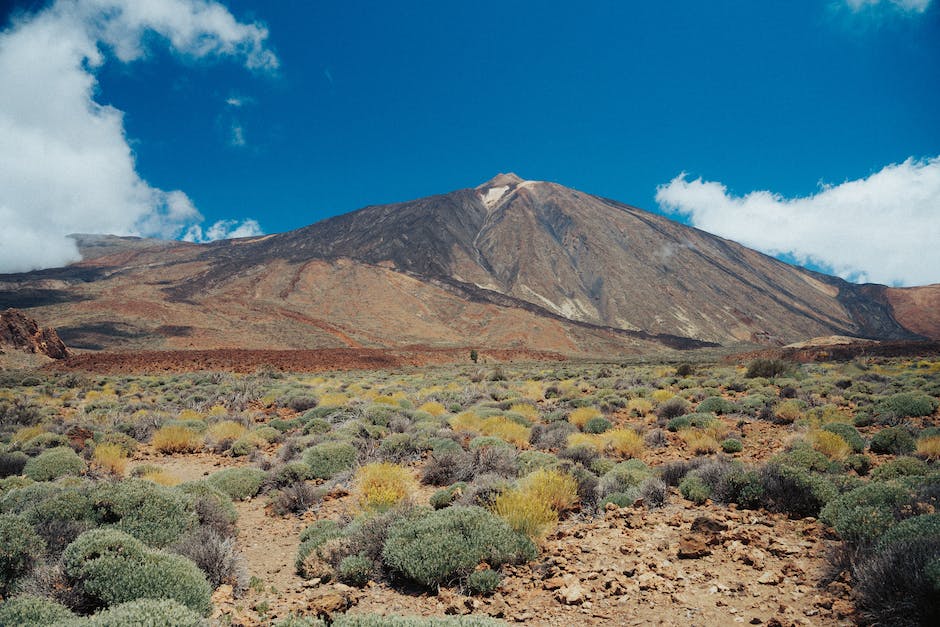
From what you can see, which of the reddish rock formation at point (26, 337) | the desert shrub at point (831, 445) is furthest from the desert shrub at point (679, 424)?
the reddish rock formation at point (26, 337)

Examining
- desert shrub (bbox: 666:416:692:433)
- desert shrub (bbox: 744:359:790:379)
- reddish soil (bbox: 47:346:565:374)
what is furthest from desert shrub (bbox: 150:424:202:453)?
reddish soil (bbox: 47:346:565:374)

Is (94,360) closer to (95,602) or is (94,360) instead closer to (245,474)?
(245,474)

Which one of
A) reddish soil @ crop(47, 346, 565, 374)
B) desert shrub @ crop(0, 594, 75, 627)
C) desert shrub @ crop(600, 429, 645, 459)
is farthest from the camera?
reddish soil @ crop(47, 346, 565, 374)

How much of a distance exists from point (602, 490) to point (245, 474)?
251 inches

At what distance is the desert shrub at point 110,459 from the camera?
8680 mm

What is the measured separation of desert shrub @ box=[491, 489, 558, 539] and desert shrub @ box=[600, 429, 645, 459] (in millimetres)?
3875

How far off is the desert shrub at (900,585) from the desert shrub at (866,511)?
26.4 inches

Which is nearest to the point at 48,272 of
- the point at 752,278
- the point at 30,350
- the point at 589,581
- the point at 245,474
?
the point at 30,350

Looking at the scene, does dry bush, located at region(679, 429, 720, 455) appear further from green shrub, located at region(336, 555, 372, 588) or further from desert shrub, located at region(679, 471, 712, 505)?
green shrub, located at region(336, 555, 372, 588)

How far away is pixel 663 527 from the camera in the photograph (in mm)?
5301

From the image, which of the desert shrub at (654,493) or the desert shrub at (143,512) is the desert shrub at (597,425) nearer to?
the desert shrub at (654,493)

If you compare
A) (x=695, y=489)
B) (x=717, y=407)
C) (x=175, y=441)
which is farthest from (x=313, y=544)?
(x=717, y=407)

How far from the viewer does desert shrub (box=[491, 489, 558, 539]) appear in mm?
5203

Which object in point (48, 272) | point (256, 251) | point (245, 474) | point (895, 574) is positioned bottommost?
point (245, 474)
